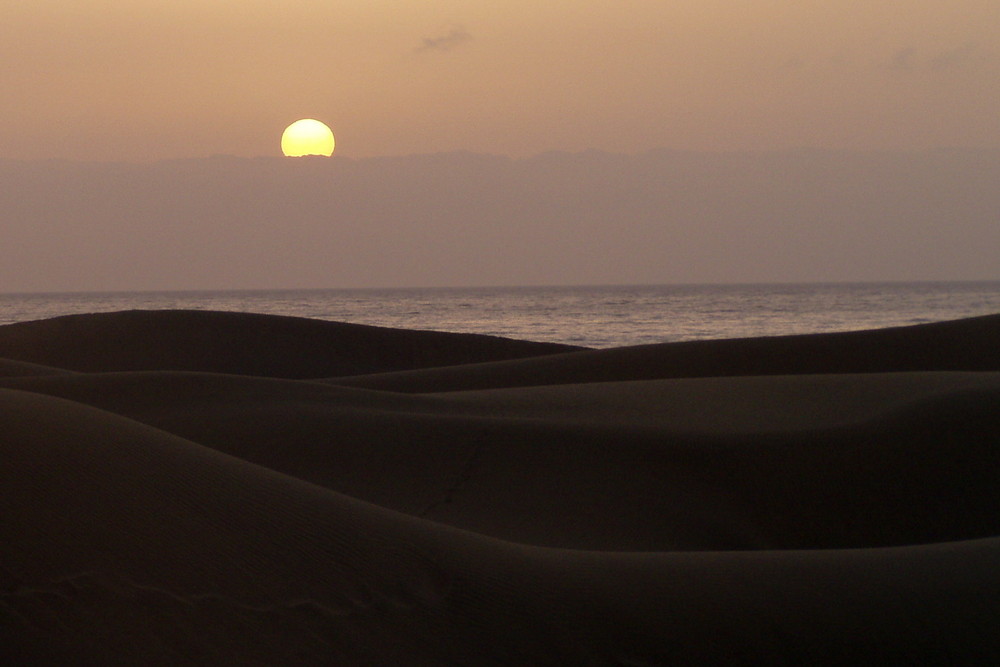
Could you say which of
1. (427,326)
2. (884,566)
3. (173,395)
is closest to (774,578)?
(884,566)

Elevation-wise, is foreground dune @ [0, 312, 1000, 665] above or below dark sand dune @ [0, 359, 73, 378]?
below

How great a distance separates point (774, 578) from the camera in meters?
2.37

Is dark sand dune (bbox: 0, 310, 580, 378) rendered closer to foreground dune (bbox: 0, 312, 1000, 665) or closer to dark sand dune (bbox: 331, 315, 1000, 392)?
dark sand dune (bbox: 331, 315, 1000, 392)

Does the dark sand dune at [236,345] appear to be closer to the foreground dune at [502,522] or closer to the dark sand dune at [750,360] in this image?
the dark sand dune at [750,360]

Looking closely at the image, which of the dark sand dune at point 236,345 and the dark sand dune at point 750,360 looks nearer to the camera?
the dark sand dune at point 750,360

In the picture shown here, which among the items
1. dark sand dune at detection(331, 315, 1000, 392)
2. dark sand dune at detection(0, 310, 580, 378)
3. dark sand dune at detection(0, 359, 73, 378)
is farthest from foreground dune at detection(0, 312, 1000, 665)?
dark sand dune at detection(0, 310, 580, 378)

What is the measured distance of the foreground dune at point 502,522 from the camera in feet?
6.73

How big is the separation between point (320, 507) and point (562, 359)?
19.8ft

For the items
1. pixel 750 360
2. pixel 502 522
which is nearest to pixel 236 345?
pixel 750 360

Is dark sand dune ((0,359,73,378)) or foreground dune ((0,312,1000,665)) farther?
dark sand dune ((0,359,73,378))

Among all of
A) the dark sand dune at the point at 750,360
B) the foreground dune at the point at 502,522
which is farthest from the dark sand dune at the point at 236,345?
the foreground dune at the point at 502,522

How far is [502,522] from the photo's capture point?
344 cm

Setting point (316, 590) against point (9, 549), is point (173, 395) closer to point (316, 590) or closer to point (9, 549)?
point (9, 549)

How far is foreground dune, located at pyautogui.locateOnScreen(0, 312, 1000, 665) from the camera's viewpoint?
2.05m
